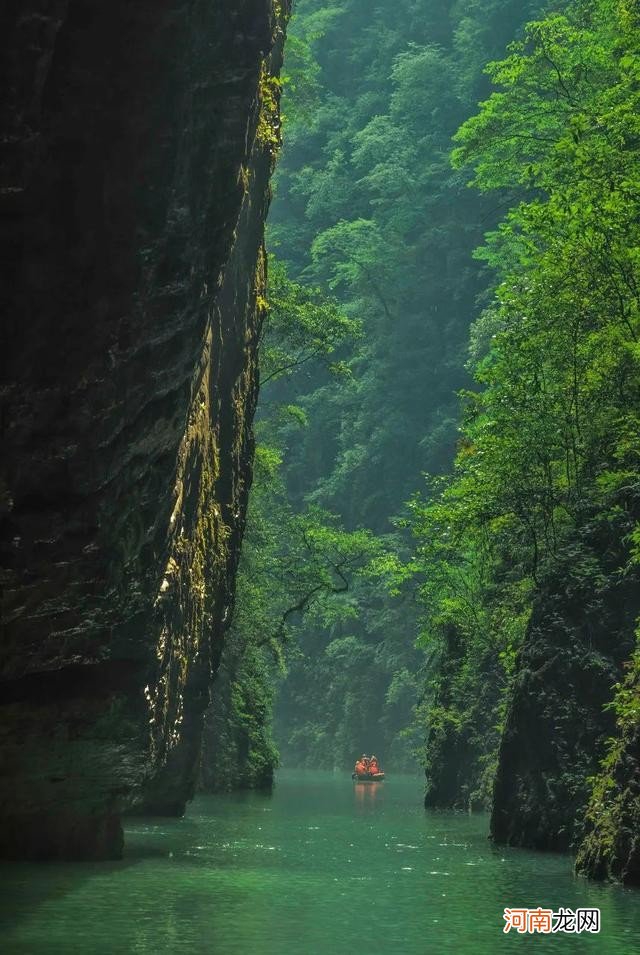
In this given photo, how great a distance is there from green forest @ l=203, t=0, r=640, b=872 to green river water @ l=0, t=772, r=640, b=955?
165cm

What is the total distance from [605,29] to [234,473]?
16892 millimetres

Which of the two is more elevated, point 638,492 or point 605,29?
point 605,29

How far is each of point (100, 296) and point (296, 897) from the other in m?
7.63

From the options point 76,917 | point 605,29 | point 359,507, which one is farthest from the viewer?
point 359,507

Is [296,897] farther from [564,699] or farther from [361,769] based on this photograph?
[361,769]

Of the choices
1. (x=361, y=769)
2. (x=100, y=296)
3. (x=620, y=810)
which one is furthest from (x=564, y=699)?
(x=361, y=769)

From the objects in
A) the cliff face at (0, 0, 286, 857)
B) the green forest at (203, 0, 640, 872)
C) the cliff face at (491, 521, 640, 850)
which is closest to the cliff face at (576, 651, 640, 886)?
the green forest at (203, 0, 640, 872)

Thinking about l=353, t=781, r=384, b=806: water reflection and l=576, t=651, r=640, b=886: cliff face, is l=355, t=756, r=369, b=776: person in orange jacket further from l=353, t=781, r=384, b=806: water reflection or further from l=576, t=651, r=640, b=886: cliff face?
l=576, t=651, r=640, b=886: cliff face

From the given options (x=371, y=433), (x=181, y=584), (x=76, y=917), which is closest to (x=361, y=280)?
(x=371, y=433)

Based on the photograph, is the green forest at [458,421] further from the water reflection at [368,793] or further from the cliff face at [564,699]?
the water reflection at [368,793]

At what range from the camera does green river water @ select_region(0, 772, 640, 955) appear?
11.4 m

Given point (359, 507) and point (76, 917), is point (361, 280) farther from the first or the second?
point (76, 917)

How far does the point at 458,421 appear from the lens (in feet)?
202

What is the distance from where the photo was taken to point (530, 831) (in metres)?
21.7
